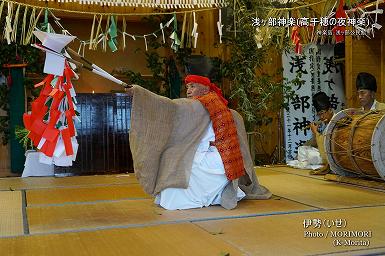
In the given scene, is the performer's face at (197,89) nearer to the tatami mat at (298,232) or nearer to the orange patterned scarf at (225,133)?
the orange patterned scarf at (225,133)

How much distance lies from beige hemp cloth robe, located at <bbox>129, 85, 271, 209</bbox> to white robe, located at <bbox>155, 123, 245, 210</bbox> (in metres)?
0.06

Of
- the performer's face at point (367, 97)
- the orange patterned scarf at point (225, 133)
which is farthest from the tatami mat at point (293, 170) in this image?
the orange patterned scarf at point (225, 133)

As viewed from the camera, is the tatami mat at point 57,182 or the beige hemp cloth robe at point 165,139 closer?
the beige hemp cloth robe at point 165,139

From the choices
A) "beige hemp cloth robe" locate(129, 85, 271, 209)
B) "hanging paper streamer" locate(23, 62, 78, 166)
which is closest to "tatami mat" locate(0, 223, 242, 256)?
"beige hemp cloth robe" locate(129, 85, 271, 209)

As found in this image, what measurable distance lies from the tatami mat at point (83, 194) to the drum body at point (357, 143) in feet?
6.22

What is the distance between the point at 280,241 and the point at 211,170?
1137 millimetres

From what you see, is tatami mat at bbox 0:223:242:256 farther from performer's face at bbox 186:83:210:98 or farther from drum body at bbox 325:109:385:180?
drum body at bbox 325:109:385:180

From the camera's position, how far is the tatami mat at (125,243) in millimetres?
2094

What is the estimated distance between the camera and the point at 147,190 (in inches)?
127

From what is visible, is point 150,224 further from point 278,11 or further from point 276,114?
point 276,114

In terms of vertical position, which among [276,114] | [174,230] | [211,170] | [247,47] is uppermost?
[247,47]

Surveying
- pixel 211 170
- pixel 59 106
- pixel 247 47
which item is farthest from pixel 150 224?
pixel 247 47

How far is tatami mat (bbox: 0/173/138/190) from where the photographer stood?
450 centimetres

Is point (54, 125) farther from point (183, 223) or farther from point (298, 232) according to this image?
point (298, 232)
